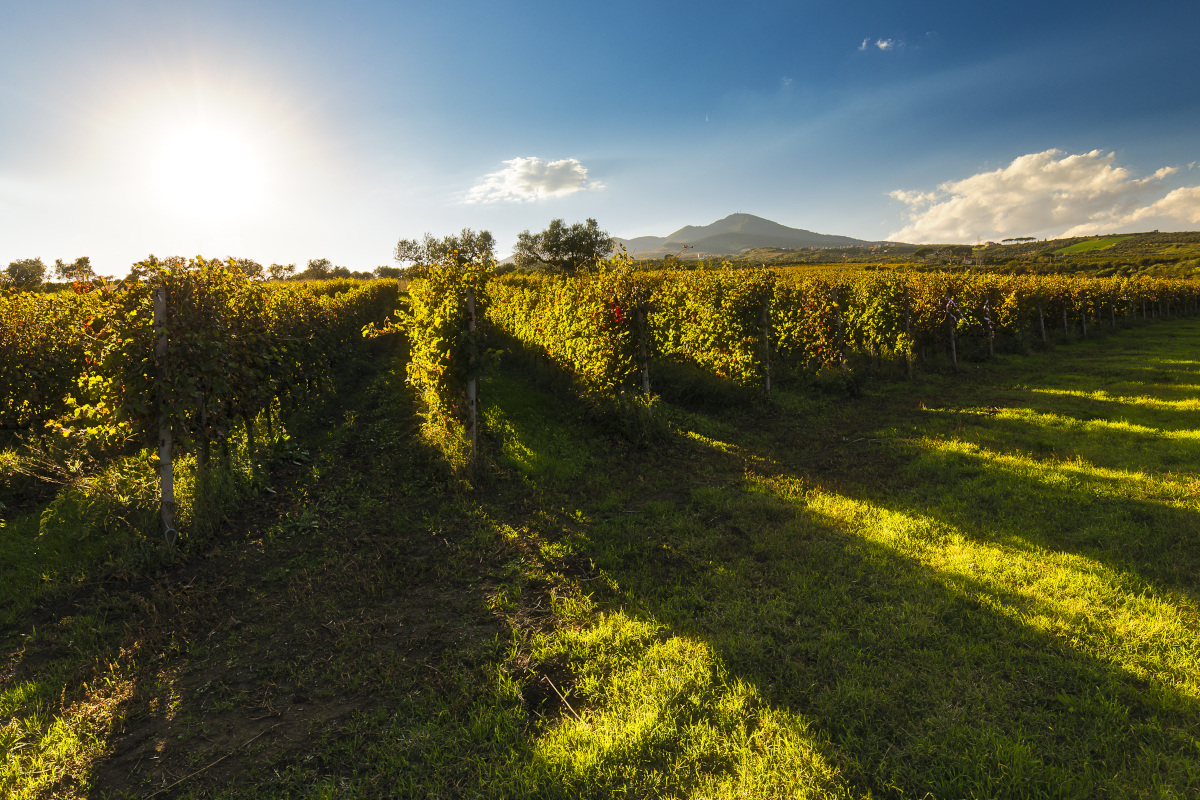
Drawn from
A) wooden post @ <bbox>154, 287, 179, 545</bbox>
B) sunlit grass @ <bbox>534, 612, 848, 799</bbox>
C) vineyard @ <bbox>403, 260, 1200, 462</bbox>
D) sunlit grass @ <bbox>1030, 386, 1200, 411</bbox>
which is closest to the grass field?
sunlit grass @ <bbox>534, 612, 848, 799</bbox>

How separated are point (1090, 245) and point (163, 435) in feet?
560

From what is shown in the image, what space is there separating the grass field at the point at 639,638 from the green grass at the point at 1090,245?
143 metres

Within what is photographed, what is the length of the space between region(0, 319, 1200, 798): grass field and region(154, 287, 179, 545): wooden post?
0.45 meters

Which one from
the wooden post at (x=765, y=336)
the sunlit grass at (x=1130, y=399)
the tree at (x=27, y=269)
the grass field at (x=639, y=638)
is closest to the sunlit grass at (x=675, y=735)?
the grass field at (x=639, y=638)

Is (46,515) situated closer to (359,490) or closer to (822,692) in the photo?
(359,490)

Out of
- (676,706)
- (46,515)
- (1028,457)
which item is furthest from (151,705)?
(1028,457)

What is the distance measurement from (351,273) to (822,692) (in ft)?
231

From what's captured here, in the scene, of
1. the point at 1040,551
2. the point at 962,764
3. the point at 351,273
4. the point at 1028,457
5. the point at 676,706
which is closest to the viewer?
the point at 962,764

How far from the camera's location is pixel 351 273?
6297 cm

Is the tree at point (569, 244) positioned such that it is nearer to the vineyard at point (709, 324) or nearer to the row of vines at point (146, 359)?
the vineyard at point (709, 324)

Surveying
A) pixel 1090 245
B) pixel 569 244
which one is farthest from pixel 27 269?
pixel 1090 245

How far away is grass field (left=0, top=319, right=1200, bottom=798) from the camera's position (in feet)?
10.6

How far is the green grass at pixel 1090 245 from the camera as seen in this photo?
366 feet

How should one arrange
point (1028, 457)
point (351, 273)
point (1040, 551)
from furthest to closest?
point (351, 273), point (1028, 457), point (1040, 551)
